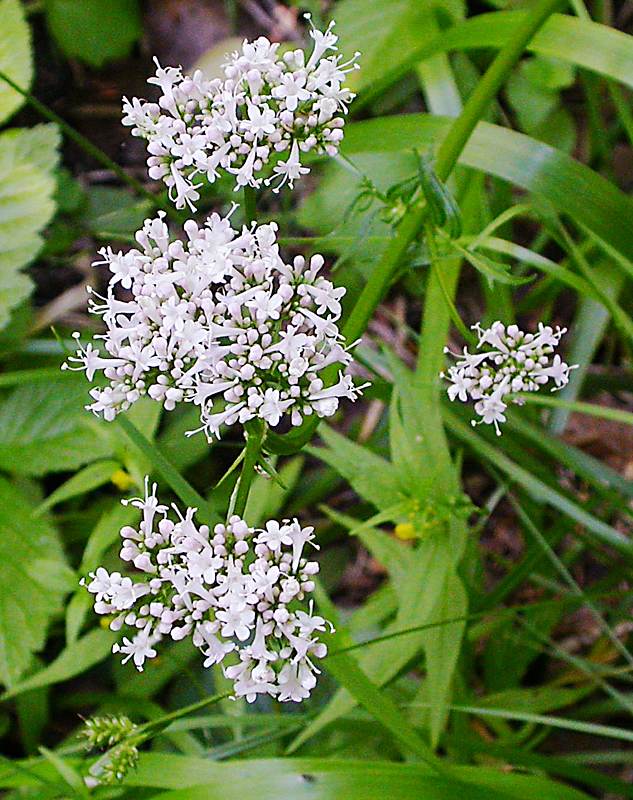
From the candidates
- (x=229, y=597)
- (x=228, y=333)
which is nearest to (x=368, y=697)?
(x=229, y=597)

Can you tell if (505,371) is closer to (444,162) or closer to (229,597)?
(444,162)

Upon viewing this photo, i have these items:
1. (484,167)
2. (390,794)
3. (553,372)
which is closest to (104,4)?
(484,167)

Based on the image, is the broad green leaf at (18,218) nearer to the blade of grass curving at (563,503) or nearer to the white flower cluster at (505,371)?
the blade of grass curving at (563,503)

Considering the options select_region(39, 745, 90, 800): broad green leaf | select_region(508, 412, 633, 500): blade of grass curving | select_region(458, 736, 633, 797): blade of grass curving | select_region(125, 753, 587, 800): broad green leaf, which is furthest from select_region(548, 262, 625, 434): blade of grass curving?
select_region(39, 745, 90, 800): broad green leaf

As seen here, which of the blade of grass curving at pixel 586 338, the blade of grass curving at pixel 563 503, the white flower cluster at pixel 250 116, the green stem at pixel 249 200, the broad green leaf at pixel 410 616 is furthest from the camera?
the blade of grass curving at pixel 586 338

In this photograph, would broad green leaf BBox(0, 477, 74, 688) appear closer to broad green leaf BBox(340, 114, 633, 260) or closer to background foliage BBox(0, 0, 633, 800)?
background foliage BBox(0, 0, 633, 800)

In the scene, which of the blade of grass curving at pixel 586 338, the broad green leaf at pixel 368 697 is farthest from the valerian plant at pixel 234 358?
the blade of grass curving at pixel 586 338

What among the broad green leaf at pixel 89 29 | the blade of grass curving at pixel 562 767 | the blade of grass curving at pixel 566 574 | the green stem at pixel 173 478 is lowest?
the blade of grass curving at pixel 562 767
